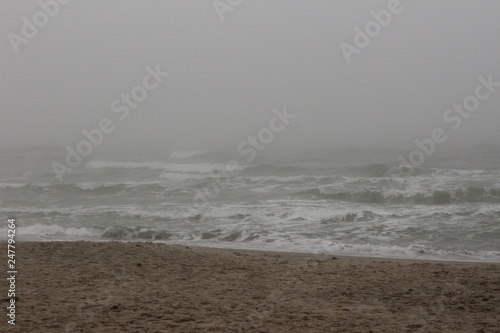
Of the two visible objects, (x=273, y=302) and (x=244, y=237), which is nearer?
(x=273, y=302)

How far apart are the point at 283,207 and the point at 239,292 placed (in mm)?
9484

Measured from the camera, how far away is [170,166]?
32000 millimetres

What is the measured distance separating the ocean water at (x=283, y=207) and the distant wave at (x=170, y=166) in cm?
38

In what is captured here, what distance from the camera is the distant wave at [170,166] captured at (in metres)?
30.8

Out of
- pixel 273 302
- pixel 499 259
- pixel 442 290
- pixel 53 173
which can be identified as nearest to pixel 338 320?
pixel 273 302

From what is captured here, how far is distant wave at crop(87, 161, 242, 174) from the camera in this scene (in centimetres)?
3080

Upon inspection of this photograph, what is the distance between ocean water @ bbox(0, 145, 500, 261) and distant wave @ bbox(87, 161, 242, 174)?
378 mm

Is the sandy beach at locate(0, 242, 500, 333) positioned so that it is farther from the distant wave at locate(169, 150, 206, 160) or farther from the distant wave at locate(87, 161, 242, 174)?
the distant wave at locate(169, 150, 206, 160)

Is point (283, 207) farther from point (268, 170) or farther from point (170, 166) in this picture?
point (170, 166)

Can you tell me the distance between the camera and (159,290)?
21.9 ft

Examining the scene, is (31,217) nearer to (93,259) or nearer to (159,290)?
(93,259)

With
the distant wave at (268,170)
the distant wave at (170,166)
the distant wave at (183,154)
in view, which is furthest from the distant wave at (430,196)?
the distant wave at (183,154)

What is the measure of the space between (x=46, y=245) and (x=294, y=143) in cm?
4115

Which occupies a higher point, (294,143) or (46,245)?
(294,143)
